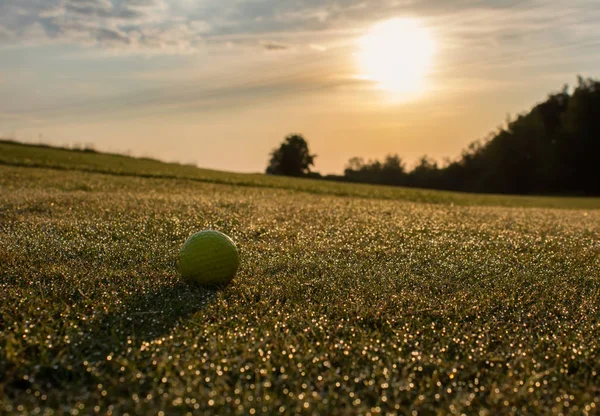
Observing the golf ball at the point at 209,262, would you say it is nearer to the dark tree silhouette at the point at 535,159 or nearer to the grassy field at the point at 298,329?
the grassy field at the point at 298,329

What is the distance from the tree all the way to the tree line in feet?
39.9

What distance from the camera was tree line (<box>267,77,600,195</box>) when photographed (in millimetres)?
45938

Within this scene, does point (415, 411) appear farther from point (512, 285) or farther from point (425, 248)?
point (425, 248)

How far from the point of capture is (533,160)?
48.5 meters

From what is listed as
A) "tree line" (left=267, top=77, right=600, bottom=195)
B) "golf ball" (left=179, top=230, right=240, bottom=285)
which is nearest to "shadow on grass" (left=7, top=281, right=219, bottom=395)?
"golf ball" (left=179, top=230, right=240, bottom=285)

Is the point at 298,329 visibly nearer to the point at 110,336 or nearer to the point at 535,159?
the point at 110,336

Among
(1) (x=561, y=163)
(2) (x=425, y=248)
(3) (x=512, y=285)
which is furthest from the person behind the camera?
(1) (x=561, y=163)

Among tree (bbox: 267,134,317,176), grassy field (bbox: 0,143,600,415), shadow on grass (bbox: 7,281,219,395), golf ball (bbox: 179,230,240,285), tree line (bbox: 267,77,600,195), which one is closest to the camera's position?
grassy field (bbox: 0,143,600,415)

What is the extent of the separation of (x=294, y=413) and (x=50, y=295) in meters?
2.07

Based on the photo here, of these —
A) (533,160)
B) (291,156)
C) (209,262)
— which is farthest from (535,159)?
(209,262)

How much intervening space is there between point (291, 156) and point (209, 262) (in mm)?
63825

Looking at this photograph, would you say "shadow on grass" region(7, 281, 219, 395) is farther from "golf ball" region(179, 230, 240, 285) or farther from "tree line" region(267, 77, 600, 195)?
"tree line" region(267, 77, 600, 195)

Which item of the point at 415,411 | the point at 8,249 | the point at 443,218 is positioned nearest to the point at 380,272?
the point at 415,411

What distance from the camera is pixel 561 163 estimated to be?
153 ft
